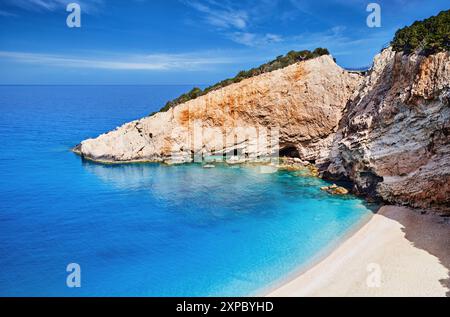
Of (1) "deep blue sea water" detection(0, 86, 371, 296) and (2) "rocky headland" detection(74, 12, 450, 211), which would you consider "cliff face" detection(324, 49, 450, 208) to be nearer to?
(2) "rocky headland" detection(74, 12, 450, 211)

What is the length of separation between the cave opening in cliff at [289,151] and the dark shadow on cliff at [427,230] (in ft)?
53.2

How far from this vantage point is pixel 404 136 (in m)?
23.1

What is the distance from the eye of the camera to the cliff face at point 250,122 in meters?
35.9

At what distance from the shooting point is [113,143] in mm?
41312

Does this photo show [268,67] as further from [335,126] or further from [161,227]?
[161,227]

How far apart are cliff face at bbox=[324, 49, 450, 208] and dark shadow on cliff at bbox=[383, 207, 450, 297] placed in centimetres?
107

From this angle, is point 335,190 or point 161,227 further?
point 335,190

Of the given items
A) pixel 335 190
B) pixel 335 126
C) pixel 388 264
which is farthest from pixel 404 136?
pixel 335 126

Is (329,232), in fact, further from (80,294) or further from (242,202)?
(80,294)

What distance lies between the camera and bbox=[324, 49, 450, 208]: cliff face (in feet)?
67.8

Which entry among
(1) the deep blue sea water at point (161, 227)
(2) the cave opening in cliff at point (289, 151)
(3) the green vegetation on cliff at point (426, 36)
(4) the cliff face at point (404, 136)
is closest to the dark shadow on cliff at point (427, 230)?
(4) the cliff face at point (404, 136)

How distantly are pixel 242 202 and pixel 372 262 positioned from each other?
11826 millimetres

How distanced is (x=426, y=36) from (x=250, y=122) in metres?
19.6
